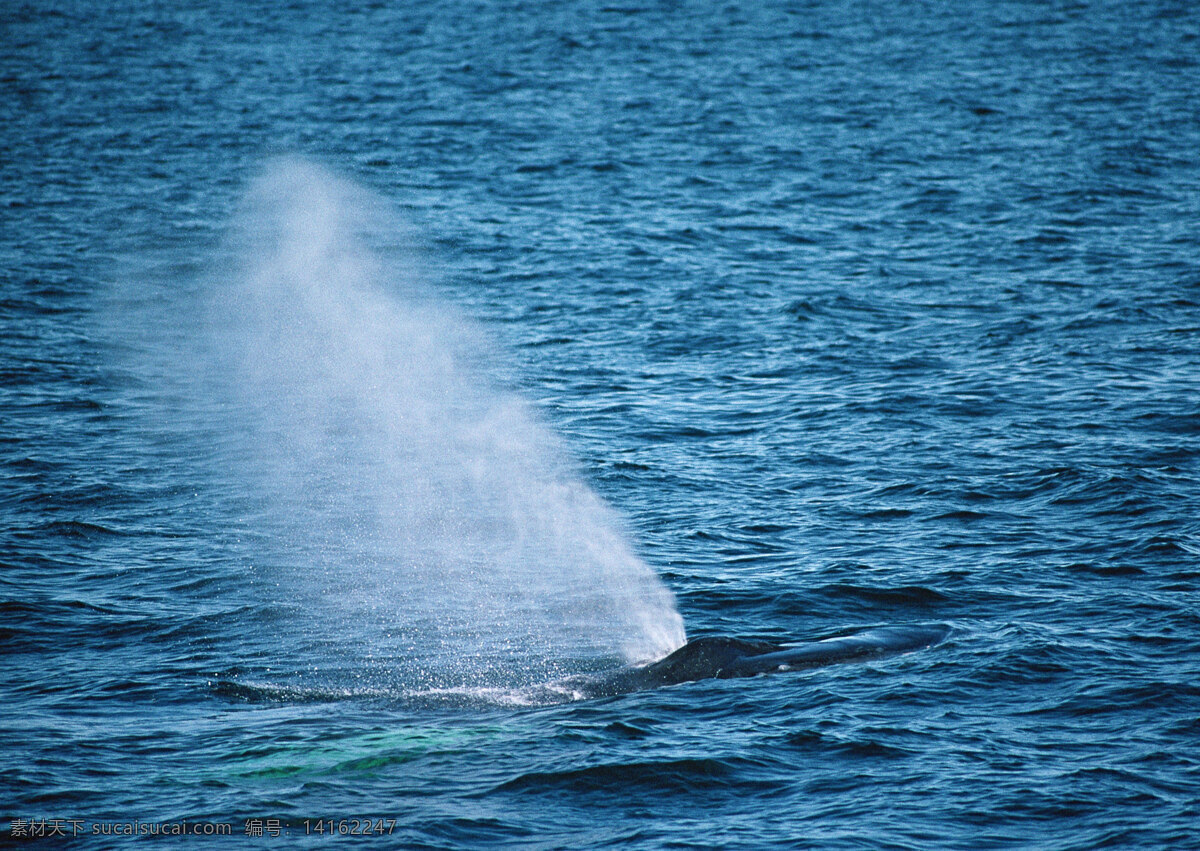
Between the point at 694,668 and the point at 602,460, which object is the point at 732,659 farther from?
the point at 602,460

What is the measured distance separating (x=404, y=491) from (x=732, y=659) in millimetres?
10274

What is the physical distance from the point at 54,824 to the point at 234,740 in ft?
7.91

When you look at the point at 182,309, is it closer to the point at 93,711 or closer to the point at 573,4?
the point at 93,711

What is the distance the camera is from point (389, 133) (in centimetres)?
5950

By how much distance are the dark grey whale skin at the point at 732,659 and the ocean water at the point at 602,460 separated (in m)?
0.33

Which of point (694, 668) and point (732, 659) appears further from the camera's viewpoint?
point (732, 659)

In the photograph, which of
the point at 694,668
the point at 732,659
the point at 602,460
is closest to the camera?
the point at 694,668

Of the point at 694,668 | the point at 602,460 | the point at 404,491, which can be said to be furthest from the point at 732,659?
the point at 404,491

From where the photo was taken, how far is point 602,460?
28.1m

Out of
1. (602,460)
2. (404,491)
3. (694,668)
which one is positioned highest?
(602,460)

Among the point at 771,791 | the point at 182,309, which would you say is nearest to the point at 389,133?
the point at 182,309

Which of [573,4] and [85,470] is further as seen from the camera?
[573,4]

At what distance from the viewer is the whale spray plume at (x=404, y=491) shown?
20.6 meters

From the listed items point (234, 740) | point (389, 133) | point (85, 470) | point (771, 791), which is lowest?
point (771, 791)
